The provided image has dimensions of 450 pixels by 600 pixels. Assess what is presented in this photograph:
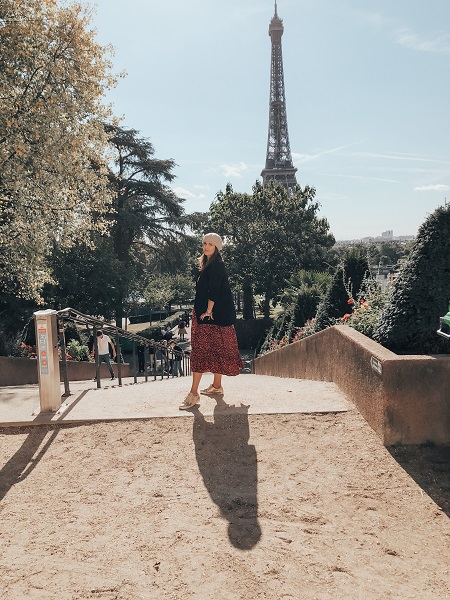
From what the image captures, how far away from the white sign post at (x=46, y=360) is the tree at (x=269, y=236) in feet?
96.2

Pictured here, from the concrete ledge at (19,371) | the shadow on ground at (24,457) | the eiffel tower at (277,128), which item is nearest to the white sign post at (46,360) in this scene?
the shadow on ground at (24,457)

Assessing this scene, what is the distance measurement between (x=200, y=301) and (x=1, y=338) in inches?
386

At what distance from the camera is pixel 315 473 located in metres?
3.60

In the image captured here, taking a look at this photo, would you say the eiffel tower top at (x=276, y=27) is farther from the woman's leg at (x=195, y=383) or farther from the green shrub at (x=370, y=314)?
the woman's leg at (x=195, y=383)

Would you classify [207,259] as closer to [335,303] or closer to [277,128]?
[335,303]

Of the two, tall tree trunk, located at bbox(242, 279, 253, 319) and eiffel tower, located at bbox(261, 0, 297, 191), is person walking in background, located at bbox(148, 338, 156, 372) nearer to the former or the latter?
tall tree trunk, located at bbox(242, 279, 253, 319)


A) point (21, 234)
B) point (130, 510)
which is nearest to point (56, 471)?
point (130, 510)

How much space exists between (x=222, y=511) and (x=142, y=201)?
32.7 metres

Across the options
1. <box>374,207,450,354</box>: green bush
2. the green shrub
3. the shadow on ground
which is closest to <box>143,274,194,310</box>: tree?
the green shrub

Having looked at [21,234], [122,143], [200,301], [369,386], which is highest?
[122,143]

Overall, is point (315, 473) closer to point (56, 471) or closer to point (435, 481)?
point (435, 481)

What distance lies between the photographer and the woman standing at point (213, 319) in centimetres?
511

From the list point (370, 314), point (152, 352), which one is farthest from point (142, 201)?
point (370, 314)

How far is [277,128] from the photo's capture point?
258ft
